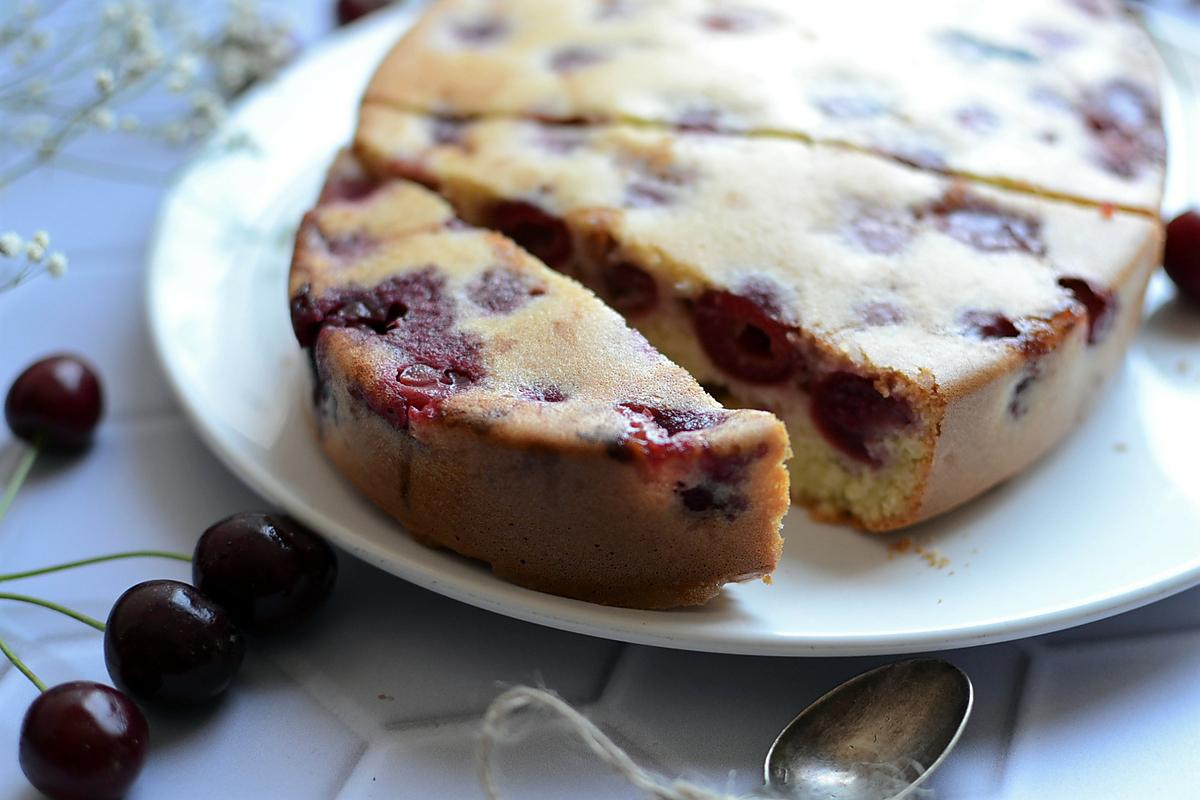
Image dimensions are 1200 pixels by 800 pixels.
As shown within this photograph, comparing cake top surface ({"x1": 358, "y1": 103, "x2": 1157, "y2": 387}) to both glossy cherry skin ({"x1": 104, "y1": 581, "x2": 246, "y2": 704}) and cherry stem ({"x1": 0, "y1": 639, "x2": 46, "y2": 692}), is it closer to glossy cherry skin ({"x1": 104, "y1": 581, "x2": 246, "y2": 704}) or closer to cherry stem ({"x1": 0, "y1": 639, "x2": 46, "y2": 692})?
glossy cherry skin ({"x1": 104, "y1": 581, "x2": 246, "y2": 704})

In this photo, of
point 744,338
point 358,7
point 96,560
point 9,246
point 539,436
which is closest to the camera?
point 539,436

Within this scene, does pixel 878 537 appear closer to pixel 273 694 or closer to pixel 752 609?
pixel 752 609

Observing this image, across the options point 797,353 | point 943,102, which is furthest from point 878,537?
point 943,102

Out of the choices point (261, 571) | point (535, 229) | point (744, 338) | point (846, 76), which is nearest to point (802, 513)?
point (744, 338)

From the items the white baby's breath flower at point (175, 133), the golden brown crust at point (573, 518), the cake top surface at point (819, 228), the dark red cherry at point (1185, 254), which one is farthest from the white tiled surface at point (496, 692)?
the white baby's breath flower at point (175, 133)

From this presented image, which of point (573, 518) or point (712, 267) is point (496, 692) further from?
point (712, 267)

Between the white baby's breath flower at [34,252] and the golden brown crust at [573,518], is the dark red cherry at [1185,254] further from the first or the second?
the white baby's breath flower at [34,252]

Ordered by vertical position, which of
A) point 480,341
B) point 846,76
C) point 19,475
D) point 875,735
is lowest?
point 19,475
